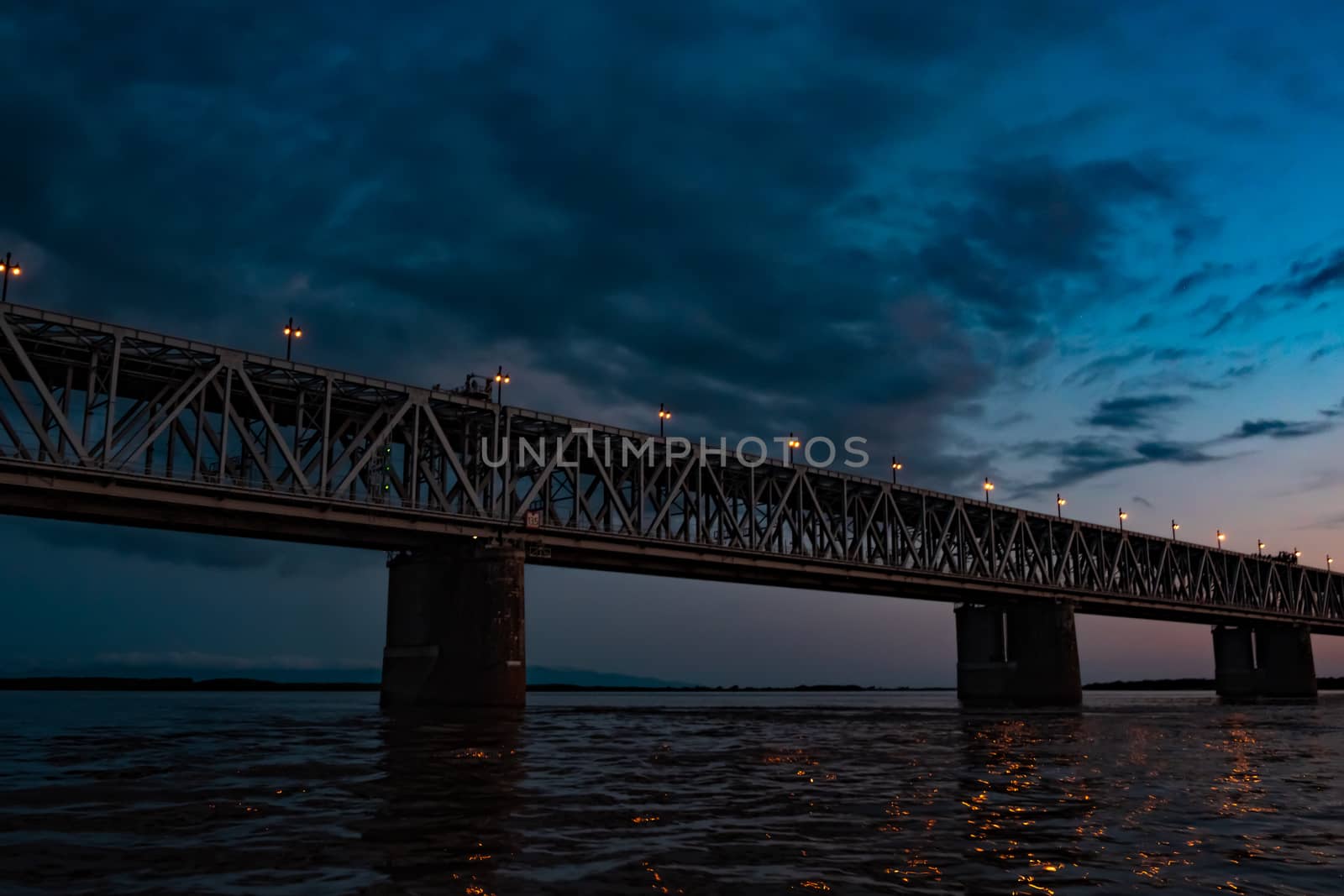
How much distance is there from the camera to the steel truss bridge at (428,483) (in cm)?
5284

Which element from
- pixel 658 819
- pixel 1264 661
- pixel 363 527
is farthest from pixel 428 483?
pixel 1264 661

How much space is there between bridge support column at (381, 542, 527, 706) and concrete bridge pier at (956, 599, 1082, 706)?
55.5 metres

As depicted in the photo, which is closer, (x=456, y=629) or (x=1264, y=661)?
(x=456, y=629)

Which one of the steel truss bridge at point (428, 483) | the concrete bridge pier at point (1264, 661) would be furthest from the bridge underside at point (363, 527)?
the concrete bridge pier at point (1264, 661)

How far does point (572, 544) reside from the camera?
69.6 metres

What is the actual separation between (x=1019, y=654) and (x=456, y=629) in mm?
65543

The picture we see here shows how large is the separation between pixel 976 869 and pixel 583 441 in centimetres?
6550

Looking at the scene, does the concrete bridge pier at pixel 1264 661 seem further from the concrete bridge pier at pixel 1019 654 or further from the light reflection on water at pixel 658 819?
the light reflection on water at pixel 658 819

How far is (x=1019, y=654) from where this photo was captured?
10631 centimetres

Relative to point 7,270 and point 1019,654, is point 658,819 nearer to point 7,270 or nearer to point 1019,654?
point 7,270

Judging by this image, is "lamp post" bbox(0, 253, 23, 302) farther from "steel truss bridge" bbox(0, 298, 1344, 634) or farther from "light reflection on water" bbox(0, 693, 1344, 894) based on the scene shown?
"light reflection on water" bbox(0, 693, 1344, 894)

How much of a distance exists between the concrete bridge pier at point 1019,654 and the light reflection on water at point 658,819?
70.2 metres

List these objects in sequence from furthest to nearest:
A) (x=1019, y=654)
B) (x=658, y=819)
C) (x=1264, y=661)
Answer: (x=1264, y=661), (x=1019, y=654), (x=658, y=819)

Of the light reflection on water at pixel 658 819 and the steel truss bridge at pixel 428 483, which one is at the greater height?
the steel truss bridge at pixel 428 483
